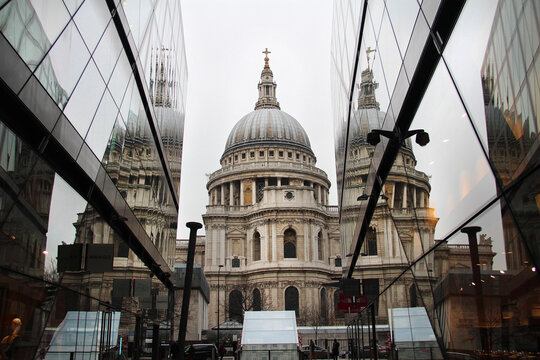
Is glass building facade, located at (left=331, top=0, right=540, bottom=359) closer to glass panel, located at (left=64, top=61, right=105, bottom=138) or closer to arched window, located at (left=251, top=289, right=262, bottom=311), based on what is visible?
→ glass panel, located at (left=64, top=61, right=105, bottom=138)

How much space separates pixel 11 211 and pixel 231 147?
10072 centimetres

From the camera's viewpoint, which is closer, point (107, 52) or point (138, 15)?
point (107, 52)

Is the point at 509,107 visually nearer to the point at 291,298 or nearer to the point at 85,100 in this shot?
the point at 85,100

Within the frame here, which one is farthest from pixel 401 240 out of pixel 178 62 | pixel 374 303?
pixel 178 62

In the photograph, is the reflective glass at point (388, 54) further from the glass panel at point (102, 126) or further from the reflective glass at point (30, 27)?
the glass panel at point (102, 126)

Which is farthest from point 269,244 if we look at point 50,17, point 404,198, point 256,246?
point 50,17

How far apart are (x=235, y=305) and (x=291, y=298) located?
8340mm

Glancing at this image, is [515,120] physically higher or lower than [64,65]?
lower

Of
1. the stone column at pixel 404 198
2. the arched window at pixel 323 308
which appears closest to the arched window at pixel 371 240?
the stone column at pixel 404 198

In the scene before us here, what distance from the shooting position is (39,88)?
292 inches

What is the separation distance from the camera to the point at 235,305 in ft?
256

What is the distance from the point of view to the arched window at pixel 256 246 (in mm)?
82438

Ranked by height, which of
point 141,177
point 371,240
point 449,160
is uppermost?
point 141,177

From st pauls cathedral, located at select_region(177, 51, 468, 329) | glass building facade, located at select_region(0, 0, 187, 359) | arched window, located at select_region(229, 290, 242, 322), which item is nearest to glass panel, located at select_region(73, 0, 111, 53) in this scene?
glass building facade, located at select_region(0, 0, 187, 359)
